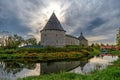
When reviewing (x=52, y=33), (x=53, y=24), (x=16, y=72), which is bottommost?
(x=16, y=72)

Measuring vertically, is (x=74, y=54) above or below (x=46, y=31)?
below

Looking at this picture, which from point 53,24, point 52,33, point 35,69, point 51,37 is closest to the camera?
point 35,69

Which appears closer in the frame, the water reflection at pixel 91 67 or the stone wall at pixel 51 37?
the water reflection at pixel 91 67

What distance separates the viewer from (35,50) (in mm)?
45250

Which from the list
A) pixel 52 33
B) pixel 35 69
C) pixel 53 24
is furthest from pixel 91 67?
pixel 53 24

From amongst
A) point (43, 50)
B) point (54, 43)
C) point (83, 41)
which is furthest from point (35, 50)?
point (83, 41)

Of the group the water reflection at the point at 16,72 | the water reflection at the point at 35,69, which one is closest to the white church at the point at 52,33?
the water reflection at the point at 35,69

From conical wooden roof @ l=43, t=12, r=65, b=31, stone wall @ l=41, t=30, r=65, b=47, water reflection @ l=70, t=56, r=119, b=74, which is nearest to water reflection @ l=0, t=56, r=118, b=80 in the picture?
water reflection @ l=70, t=56, r=119, b=74

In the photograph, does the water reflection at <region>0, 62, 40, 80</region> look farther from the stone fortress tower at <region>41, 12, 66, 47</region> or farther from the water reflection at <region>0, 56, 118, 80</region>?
the stone fortress tower at <region>41, 12, 66, 47</region>

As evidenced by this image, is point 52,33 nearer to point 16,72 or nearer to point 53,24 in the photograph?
point 53,24

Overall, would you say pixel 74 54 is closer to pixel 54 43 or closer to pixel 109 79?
pixel 54 43

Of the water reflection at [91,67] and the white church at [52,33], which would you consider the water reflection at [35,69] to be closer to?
the water reflection at [91,67]

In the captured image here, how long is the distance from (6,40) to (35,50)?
31936mm

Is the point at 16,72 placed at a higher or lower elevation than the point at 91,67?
lower
